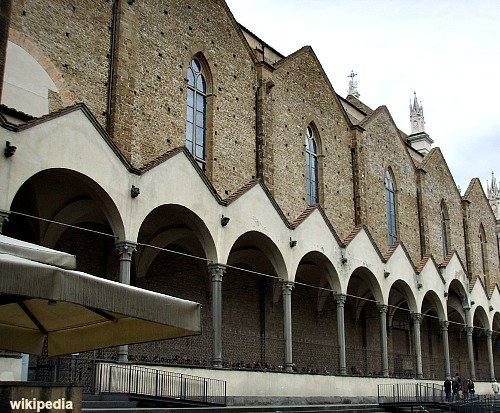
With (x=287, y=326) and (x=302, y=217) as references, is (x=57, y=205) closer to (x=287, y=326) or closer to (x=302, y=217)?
(x=287, y=326)

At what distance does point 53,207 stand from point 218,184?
20.1 feet

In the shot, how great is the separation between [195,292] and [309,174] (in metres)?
7.61

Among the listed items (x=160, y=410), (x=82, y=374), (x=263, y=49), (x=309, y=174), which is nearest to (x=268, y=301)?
(x=309, y=174)

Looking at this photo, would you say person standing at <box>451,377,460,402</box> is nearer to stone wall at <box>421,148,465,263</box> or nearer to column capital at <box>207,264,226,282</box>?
stone wall at <box>421,148,465,263</box>

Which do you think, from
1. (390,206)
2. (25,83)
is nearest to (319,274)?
(390,206)

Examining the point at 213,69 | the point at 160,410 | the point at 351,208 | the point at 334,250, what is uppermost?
the point at 213,69

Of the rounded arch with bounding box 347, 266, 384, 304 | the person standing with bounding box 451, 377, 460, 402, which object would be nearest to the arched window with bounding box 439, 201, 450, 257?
the rounded arch with bounding box 347, 266, 384, 304

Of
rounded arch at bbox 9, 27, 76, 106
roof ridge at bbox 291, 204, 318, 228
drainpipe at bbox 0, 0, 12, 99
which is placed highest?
rounded arch at bbox 9, 27, 76, 106

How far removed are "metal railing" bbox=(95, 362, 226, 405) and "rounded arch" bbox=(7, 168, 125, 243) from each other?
3.07 m

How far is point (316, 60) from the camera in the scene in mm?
29062

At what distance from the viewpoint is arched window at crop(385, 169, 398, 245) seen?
3309cm

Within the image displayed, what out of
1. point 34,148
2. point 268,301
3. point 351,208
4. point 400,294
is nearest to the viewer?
point 34,148

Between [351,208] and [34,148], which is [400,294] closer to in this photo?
[351,208]

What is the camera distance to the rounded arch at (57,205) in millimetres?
16247
